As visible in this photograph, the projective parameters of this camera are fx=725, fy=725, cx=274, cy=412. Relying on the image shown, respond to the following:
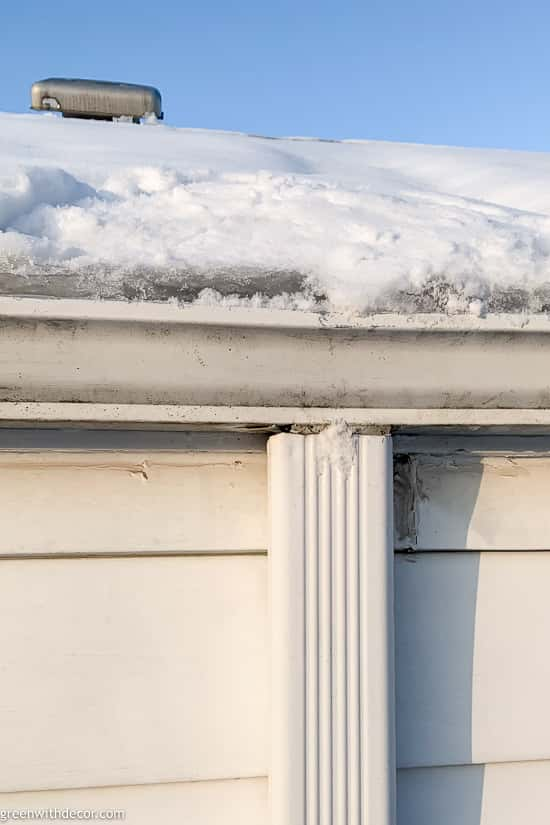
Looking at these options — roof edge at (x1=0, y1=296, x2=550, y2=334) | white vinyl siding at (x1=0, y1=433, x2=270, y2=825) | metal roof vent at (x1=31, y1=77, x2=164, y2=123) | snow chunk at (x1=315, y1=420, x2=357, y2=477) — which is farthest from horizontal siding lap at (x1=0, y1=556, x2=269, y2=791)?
metal roof vent at (x1=31, y1=77, x2=164, y2=123)

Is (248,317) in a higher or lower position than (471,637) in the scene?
higher

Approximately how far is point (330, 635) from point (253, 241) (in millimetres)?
527

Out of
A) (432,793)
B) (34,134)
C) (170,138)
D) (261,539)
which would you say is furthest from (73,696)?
(170,138)

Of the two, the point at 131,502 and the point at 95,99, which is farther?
the point at 95,99

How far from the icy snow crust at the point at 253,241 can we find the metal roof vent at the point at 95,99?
3.20 meters

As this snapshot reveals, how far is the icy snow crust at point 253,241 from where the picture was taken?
88 centimetres

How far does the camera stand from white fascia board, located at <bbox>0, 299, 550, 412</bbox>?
2.74 ft

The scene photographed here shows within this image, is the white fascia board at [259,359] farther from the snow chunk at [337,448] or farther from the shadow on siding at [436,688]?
the shadow on siding at [436,688]

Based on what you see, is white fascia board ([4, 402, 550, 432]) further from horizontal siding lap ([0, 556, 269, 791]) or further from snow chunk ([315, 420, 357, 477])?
horizontal siding lap ([0, 556, 269, 791])

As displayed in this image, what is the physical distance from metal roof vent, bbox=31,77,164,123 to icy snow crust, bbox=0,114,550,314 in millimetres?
3196

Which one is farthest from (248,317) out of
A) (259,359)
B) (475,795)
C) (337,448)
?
(475,795)

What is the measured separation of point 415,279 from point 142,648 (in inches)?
23.8

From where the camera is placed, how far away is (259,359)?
87 cm

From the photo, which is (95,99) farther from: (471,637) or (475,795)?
(475,795)
